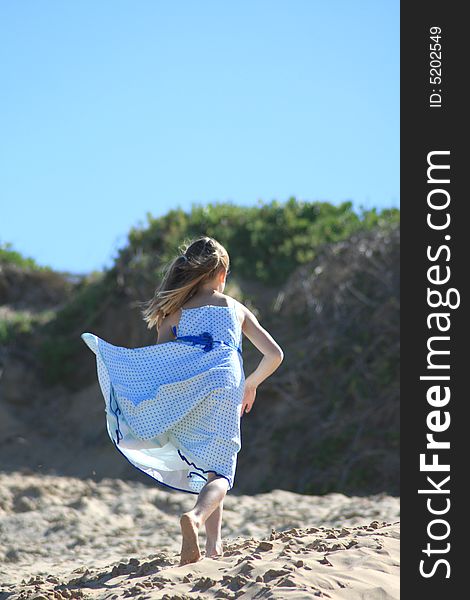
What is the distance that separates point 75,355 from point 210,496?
8.67 m

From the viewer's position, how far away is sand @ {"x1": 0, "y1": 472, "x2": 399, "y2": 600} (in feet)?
13.3

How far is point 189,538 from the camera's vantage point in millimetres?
4410

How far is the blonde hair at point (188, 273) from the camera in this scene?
5.14 m

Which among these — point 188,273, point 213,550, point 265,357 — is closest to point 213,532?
point 213,550

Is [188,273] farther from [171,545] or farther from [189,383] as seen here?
[171,545]

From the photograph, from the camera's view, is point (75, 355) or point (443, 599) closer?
point (443, 599)

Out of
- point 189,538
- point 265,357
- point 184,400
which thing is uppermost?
point 265,357

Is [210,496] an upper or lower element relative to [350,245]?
lower

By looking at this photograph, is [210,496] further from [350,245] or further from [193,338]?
[350,245]

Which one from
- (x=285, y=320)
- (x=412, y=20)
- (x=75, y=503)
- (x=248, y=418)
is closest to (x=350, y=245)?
(x=285, y=320)

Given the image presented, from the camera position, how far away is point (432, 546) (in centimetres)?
440

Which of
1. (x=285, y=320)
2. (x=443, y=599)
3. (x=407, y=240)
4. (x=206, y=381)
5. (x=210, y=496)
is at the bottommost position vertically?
(x=443, y=599)

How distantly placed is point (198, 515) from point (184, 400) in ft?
2.24

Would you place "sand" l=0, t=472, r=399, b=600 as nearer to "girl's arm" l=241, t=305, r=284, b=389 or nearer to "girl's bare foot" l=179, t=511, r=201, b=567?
"girl's bare foot" l=179, t=511, r=201, b=567
